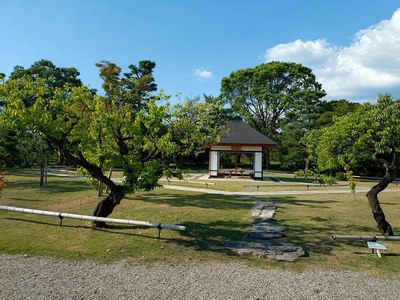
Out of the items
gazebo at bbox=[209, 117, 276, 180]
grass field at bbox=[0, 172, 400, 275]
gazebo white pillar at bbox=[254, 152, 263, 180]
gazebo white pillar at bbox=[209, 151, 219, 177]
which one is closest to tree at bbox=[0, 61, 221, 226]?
grass field at bbox=[0, 172, 400, 275]

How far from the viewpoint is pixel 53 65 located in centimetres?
3766

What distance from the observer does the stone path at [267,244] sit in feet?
23.6

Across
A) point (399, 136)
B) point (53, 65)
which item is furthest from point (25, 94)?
point (53, 65)

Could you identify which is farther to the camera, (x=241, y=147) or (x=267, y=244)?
(x=241, y=147)

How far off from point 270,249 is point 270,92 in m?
36.9

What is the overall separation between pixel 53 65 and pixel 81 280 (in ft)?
123

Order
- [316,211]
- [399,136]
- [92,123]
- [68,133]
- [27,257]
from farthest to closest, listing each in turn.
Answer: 1. [316,211]
2. [92,123]
3. [68,133]
4. [399,136]
5. [27,257]

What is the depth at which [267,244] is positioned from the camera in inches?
314

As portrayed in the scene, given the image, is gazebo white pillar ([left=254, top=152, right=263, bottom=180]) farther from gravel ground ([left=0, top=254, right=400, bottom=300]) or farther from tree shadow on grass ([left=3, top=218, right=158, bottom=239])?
gravel ground ([left=0, top=254, right=400, bottom=300])

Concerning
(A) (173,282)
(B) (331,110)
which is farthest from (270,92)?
(A) (173,282)

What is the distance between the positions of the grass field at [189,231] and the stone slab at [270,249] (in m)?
0.22

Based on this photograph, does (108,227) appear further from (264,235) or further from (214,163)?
(214,163)

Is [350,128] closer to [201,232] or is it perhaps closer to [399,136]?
[399,136]

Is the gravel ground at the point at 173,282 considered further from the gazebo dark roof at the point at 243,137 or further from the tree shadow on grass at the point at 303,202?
the gazebo dark roof at the point at 243,137
